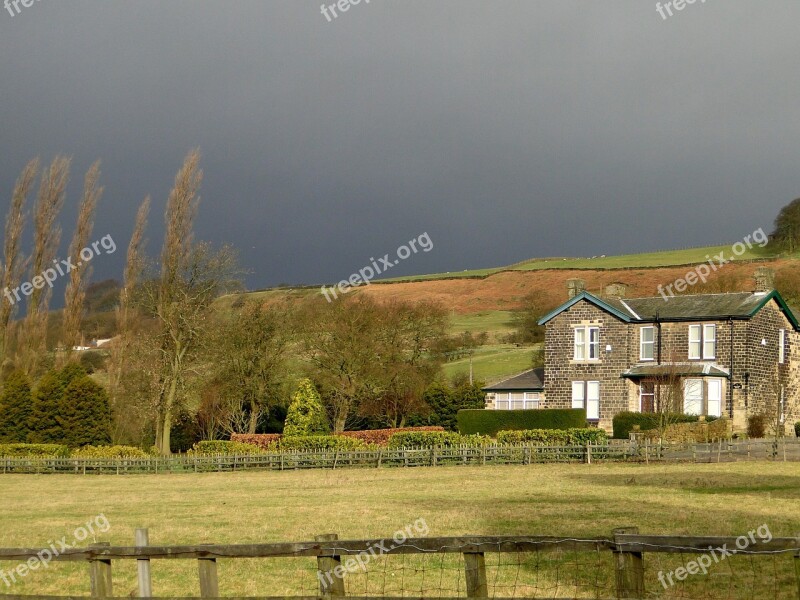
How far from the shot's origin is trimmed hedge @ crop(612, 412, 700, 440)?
166 ft

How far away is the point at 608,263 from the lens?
127188 mm

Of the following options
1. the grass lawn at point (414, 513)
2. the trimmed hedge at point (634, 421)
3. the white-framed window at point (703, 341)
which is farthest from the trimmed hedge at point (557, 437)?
the white-framed window at point (703, 341)

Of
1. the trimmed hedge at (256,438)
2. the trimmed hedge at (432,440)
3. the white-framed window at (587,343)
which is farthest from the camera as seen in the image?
the trimmed hedge at (256,438)

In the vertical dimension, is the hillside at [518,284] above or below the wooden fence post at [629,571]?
above

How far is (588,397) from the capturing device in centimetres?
5772

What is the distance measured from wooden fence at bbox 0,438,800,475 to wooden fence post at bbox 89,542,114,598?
98.7 ft

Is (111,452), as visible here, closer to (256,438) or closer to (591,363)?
(256,438)

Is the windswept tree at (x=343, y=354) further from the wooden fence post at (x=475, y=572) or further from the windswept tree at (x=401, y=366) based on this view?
the wooden fence post at (x=475, y=572)

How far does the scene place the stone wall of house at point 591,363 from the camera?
5666 cm

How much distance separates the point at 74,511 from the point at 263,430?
143 ft

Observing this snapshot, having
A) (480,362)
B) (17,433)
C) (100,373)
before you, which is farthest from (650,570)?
(100,373)

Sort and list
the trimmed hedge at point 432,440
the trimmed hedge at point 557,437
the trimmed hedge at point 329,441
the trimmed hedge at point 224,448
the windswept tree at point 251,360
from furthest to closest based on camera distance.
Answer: the windswept tree at point 251,360 → the trimmed hedge at point 224,448 → the trimmed hedge at point 329,441 → the trimmed hedge at point 432,440 → the trimmed hedge at point 557,437

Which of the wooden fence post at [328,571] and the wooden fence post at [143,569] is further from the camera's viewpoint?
the wooden fence post at [143,569]

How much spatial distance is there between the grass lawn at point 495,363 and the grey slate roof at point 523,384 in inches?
632
